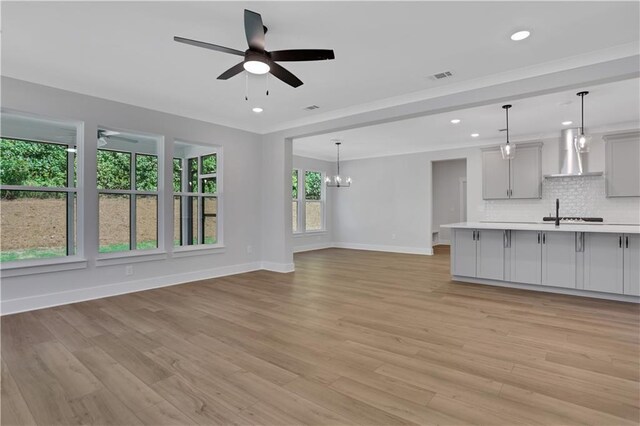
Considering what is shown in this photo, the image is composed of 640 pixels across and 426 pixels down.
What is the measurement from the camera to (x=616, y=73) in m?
3.18

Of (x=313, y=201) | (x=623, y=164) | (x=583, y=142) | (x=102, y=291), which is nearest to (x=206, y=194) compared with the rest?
(x=102, y=291)

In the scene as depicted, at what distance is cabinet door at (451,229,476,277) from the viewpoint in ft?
16.9

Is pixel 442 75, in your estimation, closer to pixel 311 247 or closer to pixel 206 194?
pixel 206 194

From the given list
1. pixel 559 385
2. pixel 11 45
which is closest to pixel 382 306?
pixel 559 385

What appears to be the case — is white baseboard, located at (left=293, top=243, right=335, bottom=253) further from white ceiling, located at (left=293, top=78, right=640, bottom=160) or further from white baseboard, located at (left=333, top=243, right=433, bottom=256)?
white ceiling, located at (left=293, top=78, right=640, bottom=160)

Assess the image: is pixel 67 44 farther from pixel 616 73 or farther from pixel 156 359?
pixel 616 73

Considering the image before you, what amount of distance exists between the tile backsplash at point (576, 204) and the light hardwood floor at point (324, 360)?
10.2ft

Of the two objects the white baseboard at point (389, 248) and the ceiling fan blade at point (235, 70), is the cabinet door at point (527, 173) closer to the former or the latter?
the white baseboard at point (389, 248)

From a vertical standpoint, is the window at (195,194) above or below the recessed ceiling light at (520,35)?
below

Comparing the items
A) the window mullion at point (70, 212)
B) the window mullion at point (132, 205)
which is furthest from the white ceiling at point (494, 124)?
the window mullion at point (70, 212)

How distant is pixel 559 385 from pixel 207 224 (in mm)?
5147

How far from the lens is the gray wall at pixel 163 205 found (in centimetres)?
382

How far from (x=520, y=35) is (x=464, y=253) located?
3.25m

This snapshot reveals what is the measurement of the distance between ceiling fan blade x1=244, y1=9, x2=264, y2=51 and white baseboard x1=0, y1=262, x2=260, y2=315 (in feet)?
12.2
